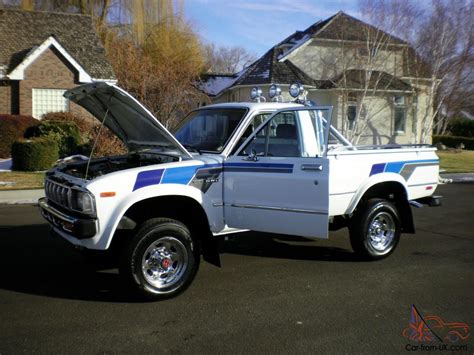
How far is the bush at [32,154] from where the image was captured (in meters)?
15.3

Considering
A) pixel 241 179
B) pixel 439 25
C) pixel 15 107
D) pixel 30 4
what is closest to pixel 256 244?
pixel 241 179

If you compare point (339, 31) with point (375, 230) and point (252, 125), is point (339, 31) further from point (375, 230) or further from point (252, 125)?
point (252, 125)

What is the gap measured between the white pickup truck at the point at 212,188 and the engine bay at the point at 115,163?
2cm

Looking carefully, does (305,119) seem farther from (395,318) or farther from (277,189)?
(395,318)

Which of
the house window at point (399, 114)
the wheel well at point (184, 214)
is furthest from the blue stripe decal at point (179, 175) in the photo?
the house window at point (399, 114)

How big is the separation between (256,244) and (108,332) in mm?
3415

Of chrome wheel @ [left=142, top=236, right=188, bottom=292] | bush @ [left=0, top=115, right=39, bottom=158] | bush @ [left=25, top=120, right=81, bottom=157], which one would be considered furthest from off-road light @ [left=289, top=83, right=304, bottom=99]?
bush @ [left=0, top=115, right=39, bottom=158]

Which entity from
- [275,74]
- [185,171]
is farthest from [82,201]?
[275,74]

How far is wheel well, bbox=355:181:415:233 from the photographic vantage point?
647cm

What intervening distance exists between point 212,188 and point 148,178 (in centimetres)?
79

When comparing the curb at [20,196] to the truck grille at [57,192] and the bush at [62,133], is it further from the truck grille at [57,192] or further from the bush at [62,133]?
the truck grille at [57,192]

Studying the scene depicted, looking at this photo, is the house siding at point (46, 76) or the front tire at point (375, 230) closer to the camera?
the front tire at point (375, 230)

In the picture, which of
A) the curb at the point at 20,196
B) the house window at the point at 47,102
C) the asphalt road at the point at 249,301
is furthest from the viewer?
the house window at the point at 47,102

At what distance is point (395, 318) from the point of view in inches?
179
